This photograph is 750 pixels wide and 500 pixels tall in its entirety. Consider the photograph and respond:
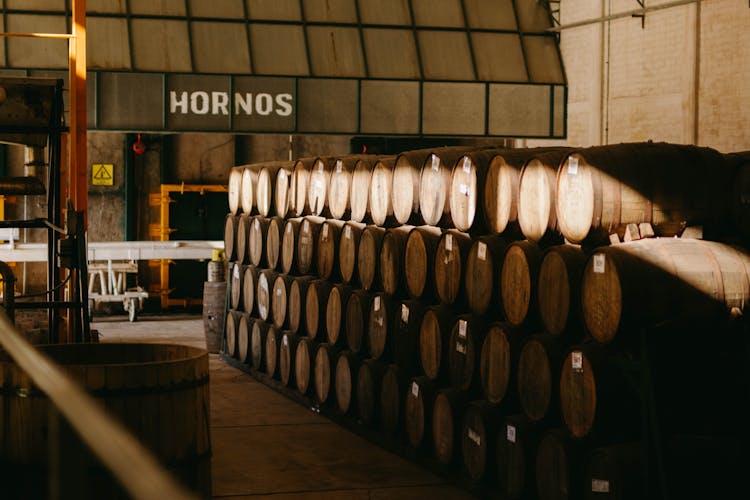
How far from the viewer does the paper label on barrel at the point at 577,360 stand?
5.92m

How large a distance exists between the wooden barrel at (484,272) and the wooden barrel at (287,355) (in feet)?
11.3

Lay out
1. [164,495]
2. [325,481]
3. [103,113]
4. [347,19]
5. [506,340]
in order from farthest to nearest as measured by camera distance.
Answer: [347,19]
[103,113]
[325,481]
[506,340]
[164,495]

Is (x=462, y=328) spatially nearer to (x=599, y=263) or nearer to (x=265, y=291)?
(x=599, y=263)

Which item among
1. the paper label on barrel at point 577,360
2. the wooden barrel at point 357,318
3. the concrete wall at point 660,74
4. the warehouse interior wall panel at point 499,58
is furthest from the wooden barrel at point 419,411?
the warehouse interior wall panel at point 499,58

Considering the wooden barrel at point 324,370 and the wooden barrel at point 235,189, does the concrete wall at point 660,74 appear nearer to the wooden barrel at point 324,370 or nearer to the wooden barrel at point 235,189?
the wooden barrel at point 235,189

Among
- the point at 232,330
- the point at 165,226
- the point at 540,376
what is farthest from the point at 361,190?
the point at 165,226

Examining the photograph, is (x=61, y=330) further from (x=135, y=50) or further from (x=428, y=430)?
(x=135, y=50)

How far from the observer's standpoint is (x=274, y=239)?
11.1m

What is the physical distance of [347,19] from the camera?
17250 mm

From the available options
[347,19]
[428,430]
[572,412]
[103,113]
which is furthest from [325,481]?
[347,19]

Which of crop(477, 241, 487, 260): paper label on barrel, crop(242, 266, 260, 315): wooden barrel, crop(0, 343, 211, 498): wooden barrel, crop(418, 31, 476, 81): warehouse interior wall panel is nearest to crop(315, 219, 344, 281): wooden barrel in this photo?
crop(242, 266, 260, 315): wooden barrel

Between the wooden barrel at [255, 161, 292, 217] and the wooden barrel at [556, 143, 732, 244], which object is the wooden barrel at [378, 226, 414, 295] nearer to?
the wooden barrel at [556, 143, 732, 244]

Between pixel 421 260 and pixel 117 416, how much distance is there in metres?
4.08

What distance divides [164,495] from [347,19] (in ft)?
53.6
